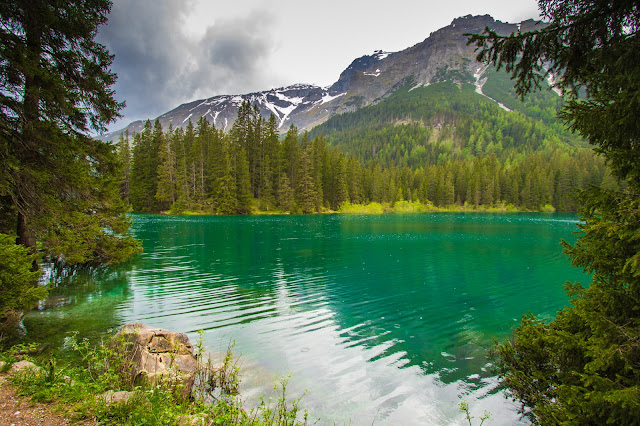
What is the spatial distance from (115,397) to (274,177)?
77289mm

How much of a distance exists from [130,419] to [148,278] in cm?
1475

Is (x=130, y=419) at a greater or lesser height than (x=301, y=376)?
greater

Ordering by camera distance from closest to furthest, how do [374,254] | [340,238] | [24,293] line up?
[24,293], [374,254], [340,238]

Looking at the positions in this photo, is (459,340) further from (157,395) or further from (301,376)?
(157,395)

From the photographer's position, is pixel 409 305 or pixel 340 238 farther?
pixel 340 238

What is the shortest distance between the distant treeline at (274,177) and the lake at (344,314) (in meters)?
46.9

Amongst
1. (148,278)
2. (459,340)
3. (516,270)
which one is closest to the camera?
(459,340)

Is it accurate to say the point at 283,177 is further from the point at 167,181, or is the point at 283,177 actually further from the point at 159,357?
the point at 159,357

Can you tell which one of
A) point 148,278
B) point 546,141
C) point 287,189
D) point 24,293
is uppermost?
point 546,141

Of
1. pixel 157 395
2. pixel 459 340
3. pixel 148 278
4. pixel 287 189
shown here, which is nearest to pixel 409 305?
pixel 459 340

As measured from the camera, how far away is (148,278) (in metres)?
16.8

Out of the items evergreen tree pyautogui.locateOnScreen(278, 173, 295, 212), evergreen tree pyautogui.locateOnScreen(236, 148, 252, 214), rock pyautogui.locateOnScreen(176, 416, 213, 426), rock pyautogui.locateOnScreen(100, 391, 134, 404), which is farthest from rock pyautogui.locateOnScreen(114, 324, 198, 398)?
evergreen tree pyautogui.locateOnScreen(278, 173, 295, 212)

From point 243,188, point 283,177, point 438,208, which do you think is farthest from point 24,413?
point 438,208

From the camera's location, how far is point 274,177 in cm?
8025
